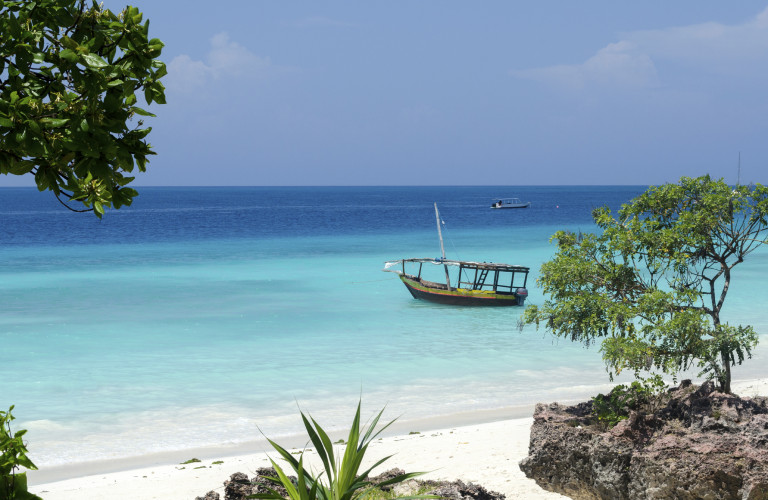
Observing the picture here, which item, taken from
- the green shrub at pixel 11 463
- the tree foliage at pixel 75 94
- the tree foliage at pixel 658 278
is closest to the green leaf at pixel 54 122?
the tree foliage at pixel 75 94

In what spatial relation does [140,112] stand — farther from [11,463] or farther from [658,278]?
[658,278]

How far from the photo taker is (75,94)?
2.47m

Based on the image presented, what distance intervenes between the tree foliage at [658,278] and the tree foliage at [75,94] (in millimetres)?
7866

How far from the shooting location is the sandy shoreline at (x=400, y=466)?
10.1m

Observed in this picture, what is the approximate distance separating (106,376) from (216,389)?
3624mm

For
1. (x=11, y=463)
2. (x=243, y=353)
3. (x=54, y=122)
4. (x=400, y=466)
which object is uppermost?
(x=54, y=122)

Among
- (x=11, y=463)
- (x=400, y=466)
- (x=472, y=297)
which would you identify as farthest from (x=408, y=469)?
(x=472, y=297)

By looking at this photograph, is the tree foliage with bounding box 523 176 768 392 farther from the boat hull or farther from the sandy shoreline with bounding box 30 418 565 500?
the boat hull

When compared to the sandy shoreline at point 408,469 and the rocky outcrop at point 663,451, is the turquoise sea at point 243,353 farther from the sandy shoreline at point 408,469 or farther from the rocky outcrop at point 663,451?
the rocky outcrop at point 663,451

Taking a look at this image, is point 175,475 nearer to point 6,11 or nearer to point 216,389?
point 216,389

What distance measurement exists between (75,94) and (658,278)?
8.61 meters

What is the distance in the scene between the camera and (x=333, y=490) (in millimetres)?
5590

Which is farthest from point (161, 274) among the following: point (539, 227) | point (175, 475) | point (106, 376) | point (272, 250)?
point (539, 227)

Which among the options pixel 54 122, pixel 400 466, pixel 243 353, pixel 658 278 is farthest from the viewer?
pixel 243 353
